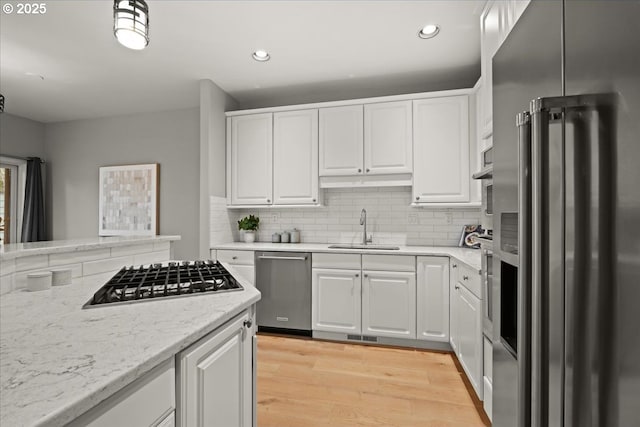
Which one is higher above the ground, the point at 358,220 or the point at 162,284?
the point at 358,220

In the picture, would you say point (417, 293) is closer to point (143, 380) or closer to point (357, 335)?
point (357, 335)

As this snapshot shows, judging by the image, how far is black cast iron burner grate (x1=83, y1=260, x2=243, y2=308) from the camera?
1094 mm

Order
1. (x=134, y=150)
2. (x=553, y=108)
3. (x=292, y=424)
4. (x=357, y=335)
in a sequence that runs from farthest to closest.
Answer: (x=134, y=150) < (x=357, y=335) < (x=292, y=424) < (x=553, y=108)

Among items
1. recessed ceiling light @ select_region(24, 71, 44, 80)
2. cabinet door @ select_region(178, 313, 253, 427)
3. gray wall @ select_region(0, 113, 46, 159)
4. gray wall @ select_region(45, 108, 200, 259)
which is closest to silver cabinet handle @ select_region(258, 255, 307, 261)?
gray wall @ select_region(45, 108, 200, 259)

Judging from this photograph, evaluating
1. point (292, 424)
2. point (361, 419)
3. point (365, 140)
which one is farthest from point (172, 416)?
point (365, 140)

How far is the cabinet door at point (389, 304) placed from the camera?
2.86 metres

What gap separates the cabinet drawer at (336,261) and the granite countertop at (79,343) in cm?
186

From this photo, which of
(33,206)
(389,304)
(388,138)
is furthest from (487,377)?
(33,206)

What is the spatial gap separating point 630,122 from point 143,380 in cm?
98

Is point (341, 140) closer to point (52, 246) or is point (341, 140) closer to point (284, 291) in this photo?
point (284, 291)

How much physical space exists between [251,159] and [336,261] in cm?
155

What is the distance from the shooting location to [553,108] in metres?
0.55

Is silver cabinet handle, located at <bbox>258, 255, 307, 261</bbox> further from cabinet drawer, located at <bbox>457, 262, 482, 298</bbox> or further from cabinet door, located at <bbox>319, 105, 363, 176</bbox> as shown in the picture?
cabinet drawer, located at <bbox>457, 262, 482, 298</bbox>

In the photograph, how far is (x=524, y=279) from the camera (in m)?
0.62
